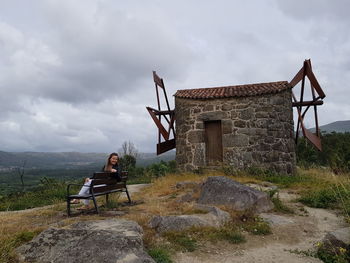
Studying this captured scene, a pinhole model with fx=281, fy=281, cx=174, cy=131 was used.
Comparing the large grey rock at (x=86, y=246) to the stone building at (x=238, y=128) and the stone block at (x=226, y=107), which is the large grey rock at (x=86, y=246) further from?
the stone block at (x=226, y=107)

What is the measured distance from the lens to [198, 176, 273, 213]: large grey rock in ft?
18.1

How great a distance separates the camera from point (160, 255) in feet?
11.5

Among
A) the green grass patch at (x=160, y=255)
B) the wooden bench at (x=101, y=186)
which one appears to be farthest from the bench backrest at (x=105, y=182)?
the green grass patch at (x=160, y=255)

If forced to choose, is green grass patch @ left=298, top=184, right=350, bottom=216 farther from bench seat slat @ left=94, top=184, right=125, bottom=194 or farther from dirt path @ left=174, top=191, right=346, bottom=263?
bench seat slat @ left=94, top=184, right=125, bottom=194

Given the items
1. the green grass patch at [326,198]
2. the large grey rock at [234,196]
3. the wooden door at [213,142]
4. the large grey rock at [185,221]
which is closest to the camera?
the large grey rock at [185,221]

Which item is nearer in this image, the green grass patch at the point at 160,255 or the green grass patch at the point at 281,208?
the green grass patch at the point at 160,255

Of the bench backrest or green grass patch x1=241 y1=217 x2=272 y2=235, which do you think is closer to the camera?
green grass patch x1=241 y1=217 x2=272 y2=235

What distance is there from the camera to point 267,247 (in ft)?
13.3

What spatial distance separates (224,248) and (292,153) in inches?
300

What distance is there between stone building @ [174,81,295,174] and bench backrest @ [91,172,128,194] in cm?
460

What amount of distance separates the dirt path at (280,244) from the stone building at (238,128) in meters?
4.68

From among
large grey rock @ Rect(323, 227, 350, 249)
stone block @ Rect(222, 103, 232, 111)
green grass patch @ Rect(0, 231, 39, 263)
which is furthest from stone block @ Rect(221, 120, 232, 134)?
green grass patch @ Rect(0, 231, 39, 263)

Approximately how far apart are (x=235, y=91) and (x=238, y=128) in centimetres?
152

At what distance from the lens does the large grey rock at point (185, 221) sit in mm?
4406
